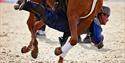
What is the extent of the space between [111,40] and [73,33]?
14.8 ft

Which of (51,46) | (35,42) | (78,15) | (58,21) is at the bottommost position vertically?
(51,46)

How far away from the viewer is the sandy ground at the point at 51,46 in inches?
321

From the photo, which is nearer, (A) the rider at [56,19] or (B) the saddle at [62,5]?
(B) the saddle at [62,5]

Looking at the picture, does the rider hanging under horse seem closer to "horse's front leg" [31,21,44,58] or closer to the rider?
the rider

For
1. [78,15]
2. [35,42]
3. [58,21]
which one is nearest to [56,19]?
[58,21]

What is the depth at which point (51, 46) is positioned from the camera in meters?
9.62

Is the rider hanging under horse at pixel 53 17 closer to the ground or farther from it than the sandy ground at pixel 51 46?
farther from it

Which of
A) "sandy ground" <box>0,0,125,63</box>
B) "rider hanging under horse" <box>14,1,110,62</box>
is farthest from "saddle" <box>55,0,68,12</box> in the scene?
"sandy ground" <box>0,0,125,63</box>

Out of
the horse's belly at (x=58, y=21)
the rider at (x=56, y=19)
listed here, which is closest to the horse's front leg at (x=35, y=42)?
the rider at (x=56, y=19)

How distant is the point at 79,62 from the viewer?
794cm

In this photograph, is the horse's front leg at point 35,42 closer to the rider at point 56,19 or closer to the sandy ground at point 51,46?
the rider at point 56,19

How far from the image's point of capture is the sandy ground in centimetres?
815

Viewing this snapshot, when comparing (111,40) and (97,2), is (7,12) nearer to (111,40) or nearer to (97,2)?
(111,40)

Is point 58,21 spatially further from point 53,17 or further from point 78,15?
point 78,15
